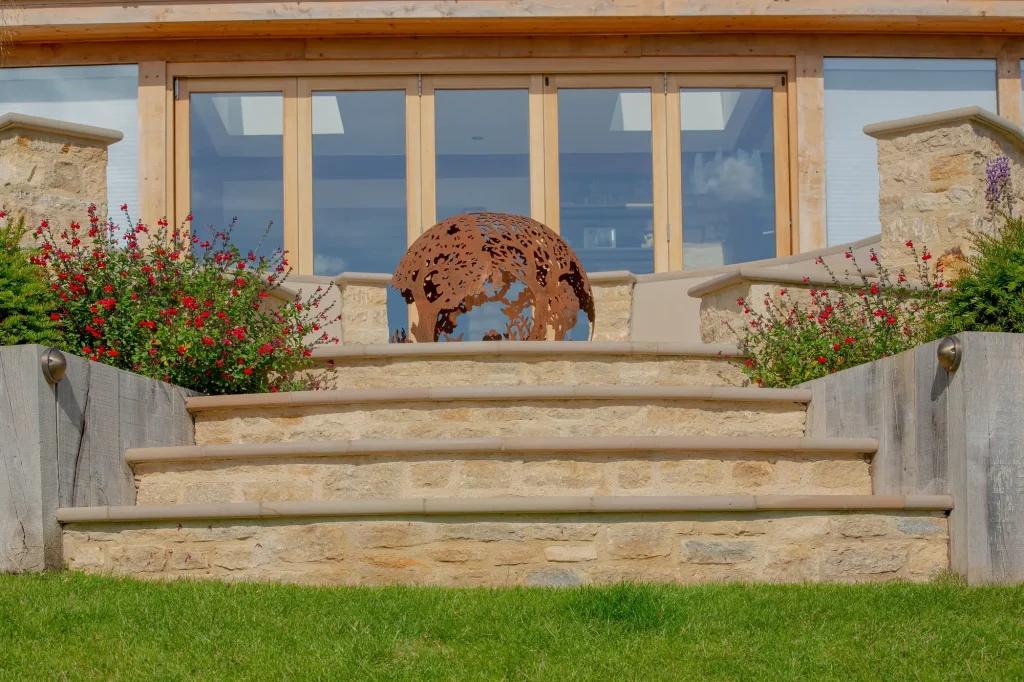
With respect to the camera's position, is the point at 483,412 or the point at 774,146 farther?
the point at 774,146

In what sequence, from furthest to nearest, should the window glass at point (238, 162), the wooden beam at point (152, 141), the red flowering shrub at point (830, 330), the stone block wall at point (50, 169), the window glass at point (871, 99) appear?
1. the window glass at point (238, 162)
2. the window glass at point (871, 99)
3. the wooden beam at point (152, 141)
4. the stone block wall at point (50, 169)
5. the red flowering shrub at point (830, 330)

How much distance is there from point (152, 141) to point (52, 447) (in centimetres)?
680

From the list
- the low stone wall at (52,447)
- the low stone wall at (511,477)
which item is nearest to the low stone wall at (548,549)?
the low stone wall at (52,447)

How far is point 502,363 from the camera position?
20.7 ft

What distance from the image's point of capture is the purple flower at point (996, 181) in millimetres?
7895

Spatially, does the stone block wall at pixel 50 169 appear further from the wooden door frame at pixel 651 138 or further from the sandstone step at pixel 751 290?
the wooden door frame at pixel 651 138

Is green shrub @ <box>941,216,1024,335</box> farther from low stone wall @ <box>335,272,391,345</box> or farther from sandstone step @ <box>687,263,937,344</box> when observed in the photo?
low stone wall @ <box>335,272,391,345</box>

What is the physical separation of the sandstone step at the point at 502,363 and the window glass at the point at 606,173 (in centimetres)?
445

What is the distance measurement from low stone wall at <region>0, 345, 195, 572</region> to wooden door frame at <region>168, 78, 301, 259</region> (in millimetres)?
5792

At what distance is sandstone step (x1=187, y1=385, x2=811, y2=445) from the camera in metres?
5.59

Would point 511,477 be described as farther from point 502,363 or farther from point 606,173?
point 606,173

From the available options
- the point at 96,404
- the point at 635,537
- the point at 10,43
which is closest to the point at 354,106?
the point at 10,43

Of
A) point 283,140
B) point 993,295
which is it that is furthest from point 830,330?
point 283,140

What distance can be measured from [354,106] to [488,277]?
5.10 m
